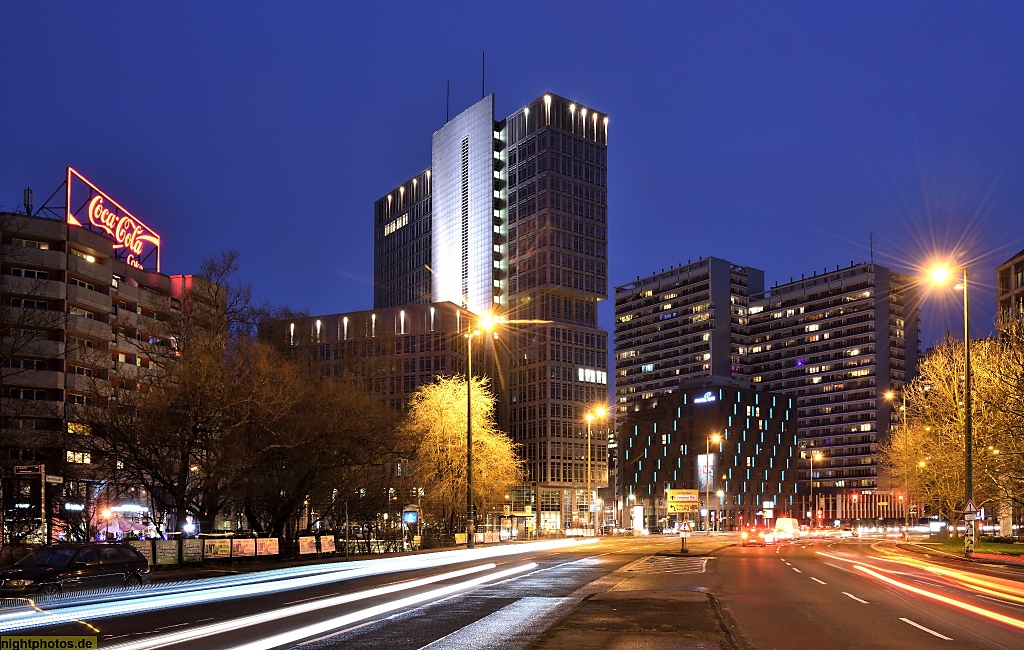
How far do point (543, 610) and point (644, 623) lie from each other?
11.9 ft

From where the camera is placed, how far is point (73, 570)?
24703 mm

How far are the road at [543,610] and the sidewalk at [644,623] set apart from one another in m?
0.05

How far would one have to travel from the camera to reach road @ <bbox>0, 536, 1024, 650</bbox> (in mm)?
16656

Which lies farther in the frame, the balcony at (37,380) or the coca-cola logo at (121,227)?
the coca-cola logo at (121,227)

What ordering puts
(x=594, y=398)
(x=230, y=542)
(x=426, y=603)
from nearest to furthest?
1. (x=426, y=603)
2. (x=230, y=542)
3. (x=594, y=398)

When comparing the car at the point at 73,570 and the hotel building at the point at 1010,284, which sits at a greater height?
the hotel building at the point at 1010,284

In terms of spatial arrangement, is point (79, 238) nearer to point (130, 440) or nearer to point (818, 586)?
point (130, 440)

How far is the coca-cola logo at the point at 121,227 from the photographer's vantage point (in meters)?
91.8

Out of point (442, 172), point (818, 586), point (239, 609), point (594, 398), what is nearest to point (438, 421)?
point (818, 586)

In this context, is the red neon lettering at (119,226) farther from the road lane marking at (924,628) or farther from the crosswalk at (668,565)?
the road lane marking at (924,628)

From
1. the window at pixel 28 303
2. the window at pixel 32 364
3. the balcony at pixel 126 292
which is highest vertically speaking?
the balcony at pixel 126 292

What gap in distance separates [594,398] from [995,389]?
101m

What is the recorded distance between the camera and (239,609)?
22.0 metres

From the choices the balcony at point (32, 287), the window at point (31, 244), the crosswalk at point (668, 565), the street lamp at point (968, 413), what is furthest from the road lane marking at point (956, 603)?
the window at point (31, 244)
